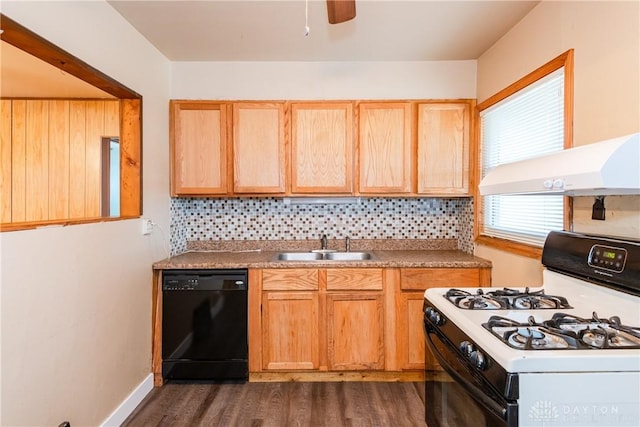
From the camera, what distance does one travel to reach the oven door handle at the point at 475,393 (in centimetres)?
101

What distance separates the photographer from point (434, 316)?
1.58 meters

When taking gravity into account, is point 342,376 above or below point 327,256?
below

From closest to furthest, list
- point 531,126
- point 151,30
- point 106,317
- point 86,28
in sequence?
point 86,28 < point 106,317 < point 531,126 < point 151,30

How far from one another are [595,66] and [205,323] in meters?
2.66

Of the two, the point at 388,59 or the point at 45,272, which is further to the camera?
the point at 388,59

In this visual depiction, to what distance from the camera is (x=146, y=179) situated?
95.9 inches

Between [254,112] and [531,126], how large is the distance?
76.0 inches

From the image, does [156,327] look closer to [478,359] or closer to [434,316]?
[434,316]

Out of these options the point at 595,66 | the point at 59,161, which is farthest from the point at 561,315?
the point at 59,161

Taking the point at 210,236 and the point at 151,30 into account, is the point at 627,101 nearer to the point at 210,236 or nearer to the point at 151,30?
the point at 151,30

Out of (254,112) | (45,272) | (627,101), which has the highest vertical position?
(254,112)

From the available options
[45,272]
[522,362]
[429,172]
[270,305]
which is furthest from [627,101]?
[45,272]

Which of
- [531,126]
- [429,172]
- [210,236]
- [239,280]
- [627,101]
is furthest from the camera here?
[210,236]

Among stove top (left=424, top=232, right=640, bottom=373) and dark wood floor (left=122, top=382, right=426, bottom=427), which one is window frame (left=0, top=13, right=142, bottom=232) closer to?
dark wood floor (left=122, top=382, right=426, bottom=427)
